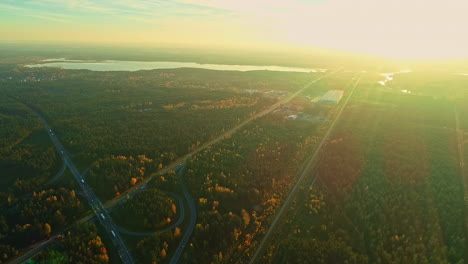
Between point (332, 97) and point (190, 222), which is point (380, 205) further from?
point (332, 97)

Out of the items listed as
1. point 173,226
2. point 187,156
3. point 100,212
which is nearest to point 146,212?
point 173,226

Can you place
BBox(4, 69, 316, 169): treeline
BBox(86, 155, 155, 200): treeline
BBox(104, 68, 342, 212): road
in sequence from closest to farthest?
1. BBox(104, 68, 342, 212): road
2. BBox(86, 155, 155, 200): treeline
3. BBox(4, 69, 316, 169): treeline

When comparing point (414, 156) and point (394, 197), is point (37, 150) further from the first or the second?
point (414, 156)

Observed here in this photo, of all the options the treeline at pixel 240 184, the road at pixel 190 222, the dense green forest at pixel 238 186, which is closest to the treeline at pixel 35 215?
the dense green forest at pixel 238 186

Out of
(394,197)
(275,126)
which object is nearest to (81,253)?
(394,197)

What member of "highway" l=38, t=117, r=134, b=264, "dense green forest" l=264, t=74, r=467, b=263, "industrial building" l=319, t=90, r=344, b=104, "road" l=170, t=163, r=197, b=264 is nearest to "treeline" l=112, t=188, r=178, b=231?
"highway" l=38, t=117, r=134, b=264

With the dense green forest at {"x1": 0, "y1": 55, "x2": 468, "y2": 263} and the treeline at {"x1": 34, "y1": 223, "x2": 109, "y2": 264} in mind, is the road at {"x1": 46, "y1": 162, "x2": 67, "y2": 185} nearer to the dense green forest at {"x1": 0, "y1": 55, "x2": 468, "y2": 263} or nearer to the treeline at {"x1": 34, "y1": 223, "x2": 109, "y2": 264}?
the dense green forest at {"x1": 0, "y1": 55, "x2": 468, "y2": 263}

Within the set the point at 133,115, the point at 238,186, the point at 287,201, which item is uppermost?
the point at 133,115

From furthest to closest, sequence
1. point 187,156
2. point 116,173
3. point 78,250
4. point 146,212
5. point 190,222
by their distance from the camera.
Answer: point 187,156, point 116,173, point 146,212, point 190,222, point 78,250

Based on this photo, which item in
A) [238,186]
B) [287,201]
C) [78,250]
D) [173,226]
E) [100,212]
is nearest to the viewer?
[78,250]

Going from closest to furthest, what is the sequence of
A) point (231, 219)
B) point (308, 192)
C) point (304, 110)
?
point (231, 219), point (308, 192), point (304, 110)

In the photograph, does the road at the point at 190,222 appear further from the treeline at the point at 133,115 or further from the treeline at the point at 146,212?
the treeline at the point at 133,115
